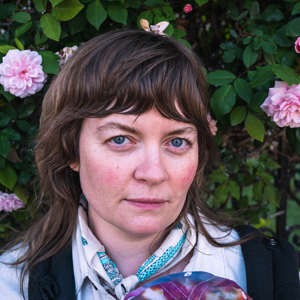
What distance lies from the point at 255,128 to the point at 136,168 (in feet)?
2.41

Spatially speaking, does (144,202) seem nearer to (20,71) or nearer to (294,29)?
(20,71)

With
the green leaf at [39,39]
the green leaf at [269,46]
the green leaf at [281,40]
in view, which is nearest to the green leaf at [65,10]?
the green leaf at [39,39]

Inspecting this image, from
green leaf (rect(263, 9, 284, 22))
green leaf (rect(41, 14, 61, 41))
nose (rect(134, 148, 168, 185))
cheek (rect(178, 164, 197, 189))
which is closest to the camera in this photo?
nose (rect(134, 148, 168, 185))

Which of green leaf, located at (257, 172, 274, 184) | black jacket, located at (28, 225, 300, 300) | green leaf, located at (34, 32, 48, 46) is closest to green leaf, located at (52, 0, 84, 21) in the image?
green leaf, located at (34, 32, 48, 46)

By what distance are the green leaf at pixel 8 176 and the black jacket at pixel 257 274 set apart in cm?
47

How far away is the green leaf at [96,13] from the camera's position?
162cm

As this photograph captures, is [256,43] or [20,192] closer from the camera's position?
[256,43]

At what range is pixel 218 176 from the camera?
2107 millimetres

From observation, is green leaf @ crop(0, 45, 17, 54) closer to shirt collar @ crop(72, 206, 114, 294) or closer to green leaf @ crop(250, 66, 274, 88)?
shirt collar @ crop(72, 206, 114, 294)

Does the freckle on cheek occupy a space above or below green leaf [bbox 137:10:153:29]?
below

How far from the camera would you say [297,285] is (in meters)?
1.39

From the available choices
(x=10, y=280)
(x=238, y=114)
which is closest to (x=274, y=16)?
(x=238, y=114)

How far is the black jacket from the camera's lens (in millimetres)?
1385

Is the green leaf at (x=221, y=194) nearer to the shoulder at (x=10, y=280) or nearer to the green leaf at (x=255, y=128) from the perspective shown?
the green leaf at (x=255, y=128)
